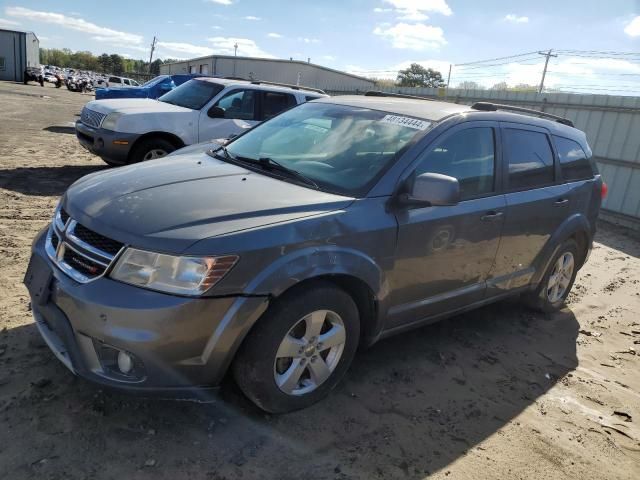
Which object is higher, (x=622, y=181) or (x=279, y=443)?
(x=622, y=181)

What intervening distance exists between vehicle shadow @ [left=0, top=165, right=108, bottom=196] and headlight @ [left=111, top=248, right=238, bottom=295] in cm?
536

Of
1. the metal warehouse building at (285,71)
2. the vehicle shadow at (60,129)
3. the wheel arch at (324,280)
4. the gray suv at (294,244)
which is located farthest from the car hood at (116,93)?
the metal warehouse building at (285,71)

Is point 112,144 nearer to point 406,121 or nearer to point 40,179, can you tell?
point 40,179

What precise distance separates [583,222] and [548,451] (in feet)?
8.22

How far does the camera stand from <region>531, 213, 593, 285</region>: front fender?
443 centimetres

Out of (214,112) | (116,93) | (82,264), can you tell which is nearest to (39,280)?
(82,264)

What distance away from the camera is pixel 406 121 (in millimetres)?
3545

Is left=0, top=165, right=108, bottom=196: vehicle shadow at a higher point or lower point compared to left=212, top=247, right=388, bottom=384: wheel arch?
lower

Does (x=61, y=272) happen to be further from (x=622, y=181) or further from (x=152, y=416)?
(x=622, y=181)

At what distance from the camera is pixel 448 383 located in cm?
354

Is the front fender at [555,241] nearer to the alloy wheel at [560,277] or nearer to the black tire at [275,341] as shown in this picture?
the alloy wheel at [560,277]

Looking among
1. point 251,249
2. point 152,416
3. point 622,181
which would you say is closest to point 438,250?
point 251,249

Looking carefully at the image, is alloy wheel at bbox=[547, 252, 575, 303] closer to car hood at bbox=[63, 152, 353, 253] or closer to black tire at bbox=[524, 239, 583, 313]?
black tire at bbox=[524, 239, 583, 313]

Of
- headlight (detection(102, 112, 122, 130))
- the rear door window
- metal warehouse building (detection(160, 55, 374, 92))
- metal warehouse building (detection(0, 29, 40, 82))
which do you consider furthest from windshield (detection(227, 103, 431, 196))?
metal warehouse building (detection(0, 29, 40, 82))
